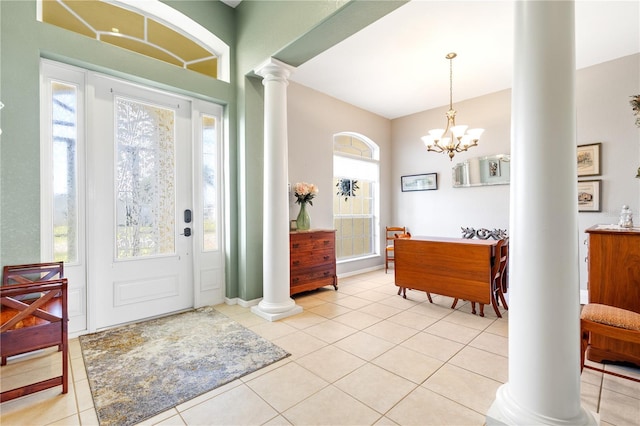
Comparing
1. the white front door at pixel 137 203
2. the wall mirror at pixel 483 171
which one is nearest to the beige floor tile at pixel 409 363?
the white front door at pixel 137 203

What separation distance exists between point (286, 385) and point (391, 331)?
4.13ft

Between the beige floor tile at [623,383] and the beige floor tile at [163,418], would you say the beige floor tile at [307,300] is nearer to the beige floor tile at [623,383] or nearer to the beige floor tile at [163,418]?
the beige floor tile at [163,418]

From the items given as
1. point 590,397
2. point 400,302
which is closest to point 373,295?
point 400,302

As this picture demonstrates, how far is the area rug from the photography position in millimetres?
1766

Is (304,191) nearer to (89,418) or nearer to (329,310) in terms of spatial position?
(329,310)

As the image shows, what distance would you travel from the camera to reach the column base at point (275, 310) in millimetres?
3105

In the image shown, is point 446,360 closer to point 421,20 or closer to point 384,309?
point 384,309

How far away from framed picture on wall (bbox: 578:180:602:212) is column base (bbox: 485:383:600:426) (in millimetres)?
3355

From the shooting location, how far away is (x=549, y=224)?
139 centimetres

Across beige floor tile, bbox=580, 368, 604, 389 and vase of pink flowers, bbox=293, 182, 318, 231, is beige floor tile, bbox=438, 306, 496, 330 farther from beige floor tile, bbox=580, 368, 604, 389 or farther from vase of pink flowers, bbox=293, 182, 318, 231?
vase of pink flowers, bbox=293, 182, 318, 231

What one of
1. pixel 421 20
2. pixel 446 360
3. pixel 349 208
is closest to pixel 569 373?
pixel 446 360

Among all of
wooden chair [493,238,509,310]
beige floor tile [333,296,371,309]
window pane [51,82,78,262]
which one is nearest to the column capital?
window pane [51,82,78,262]

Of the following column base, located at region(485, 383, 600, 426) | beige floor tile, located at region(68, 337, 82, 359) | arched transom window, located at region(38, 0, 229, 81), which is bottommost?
beige floor tile, located at region(68, 337, 82, 359)

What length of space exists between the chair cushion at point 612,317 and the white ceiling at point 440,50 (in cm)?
264
